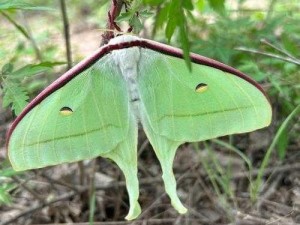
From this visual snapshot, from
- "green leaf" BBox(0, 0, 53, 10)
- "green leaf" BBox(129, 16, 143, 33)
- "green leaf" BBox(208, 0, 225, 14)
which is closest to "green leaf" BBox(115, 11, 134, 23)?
"green leaf" BBox(129, 16, 143, 33)

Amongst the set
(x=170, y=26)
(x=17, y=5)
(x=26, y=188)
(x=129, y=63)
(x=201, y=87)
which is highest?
(x=17, y=5)

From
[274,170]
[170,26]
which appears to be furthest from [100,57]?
[274,170]

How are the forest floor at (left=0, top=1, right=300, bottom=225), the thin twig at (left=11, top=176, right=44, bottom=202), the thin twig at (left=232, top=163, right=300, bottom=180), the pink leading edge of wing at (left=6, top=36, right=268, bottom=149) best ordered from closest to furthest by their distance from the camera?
1. the pink leading edge of wing at (left=6, top=36, right=268, bottom=149)
2. the thin twig at (left=11, top=176, right=44, bottom=202)
3. the forest floor at (left=0, top=1, right=300, bottom=225)
4. the thin twig at (left=232, top=163, right=300, bottom=180)

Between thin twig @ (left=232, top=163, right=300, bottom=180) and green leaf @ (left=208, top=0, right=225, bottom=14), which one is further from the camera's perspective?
thin twig @ (left=232, top=163, right=300, bottom=180)

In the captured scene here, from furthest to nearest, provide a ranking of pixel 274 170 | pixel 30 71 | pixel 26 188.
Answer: pixel 274 170 < pixel 26 188 < pixel 30 71

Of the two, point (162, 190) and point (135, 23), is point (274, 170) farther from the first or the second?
point (135, 23)

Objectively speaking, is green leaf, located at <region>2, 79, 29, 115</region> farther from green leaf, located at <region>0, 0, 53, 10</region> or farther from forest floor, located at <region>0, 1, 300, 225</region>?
forest floor, located at <region>0, 1, 300, 225</region>
